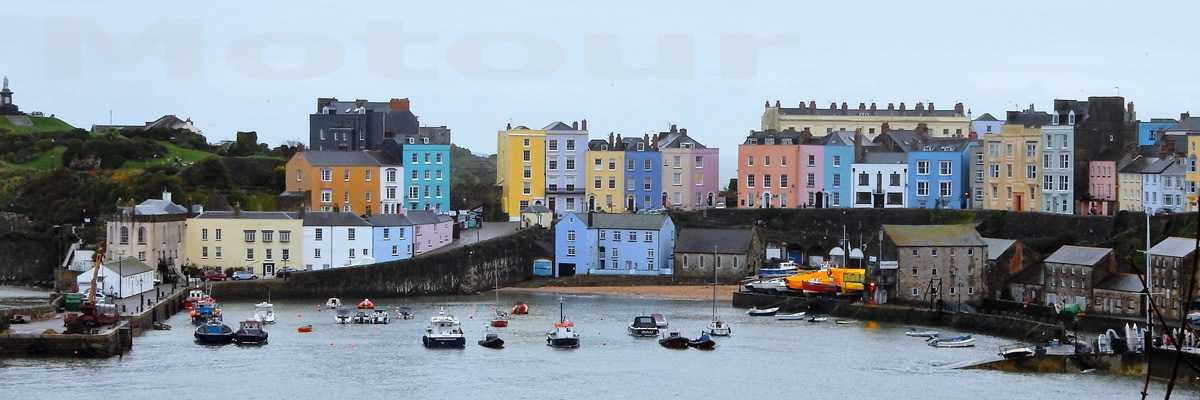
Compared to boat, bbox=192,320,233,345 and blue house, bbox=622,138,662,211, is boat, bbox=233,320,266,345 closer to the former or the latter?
boat, bbox=192,320,233,345

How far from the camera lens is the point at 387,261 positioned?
66.8m

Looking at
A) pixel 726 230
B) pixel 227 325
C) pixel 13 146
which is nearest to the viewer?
pixel 227 325

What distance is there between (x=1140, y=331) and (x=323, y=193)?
37.0 m

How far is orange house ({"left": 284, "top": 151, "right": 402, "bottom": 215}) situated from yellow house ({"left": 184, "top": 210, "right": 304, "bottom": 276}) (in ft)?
28.2

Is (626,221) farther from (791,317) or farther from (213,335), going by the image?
(213,335)

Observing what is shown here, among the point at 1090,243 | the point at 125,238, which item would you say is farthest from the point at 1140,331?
the point at 125,238

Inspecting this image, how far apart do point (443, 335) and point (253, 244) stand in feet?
61.0

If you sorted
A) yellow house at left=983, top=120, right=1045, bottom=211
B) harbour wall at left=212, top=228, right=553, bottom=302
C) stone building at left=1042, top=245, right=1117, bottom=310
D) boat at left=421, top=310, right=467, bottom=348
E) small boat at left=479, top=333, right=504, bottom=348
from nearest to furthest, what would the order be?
boat at left=421, top=310, right=467, bottom=348
small boat at left=479, top=333, right=504, bottom=348
stone building at left=1042, top=245, right=1117, bottom=310
harbour wall at left=212, top=228, right=553, bottom=302
yellow house at left=983, top=120, right=1045, bottom=211

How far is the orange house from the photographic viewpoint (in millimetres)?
76125

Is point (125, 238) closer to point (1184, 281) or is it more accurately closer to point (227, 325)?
point (227, 325)

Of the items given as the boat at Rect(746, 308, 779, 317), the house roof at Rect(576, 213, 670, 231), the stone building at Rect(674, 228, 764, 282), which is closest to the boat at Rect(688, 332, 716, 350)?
the boat at Rect(746, 308, 779, 317)

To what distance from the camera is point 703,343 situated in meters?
50.8

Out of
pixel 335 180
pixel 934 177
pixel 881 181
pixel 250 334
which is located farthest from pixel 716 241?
pixel 250 334

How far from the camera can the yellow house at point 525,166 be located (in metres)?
79.1
